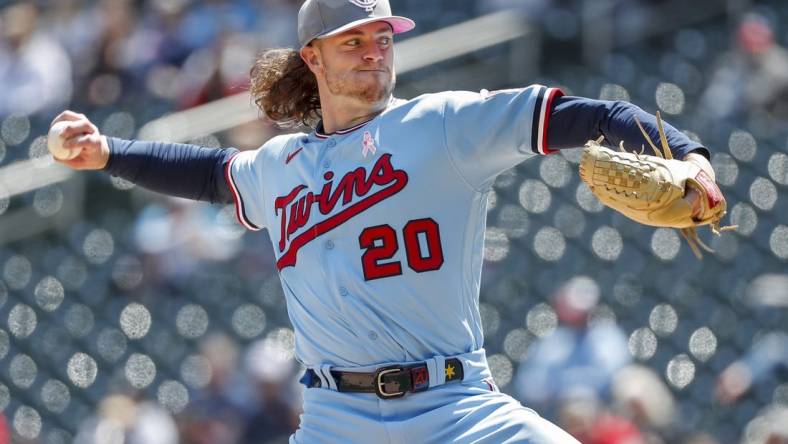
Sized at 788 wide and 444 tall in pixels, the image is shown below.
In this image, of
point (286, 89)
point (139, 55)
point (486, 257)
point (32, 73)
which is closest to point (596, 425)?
point (486, 257)

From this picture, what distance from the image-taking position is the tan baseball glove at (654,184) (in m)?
2.59

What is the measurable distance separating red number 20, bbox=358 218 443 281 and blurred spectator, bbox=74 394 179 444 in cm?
338

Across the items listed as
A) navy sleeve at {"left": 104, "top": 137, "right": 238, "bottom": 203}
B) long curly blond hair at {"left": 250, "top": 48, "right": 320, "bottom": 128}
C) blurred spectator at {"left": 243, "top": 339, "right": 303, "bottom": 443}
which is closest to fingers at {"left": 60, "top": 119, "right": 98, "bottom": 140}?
navy sleeve at {"left": 104, "top": 137, "right": 238, "bottom": 203}

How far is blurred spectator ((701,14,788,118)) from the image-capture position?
6.77 metres

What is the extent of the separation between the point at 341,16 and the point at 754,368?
3.61 meters

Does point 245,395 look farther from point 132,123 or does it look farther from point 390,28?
point 390,28

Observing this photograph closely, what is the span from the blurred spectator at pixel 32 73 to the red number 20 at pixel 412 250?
4609 mm

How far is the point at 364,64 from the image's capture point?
3191 millimetres

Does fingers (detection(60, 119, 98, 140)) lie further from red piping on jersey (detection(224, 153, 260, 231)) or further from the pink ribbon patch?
the pink ribbon patch

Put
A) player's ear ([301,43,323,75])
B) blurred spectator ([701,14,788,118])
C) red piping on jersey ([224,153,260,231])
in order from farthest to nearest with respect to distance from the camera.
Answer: blurred spectator ([701,14,788,118])
red piping on jersey ([224,153,260,231])
player's ear ([301,43,323,75])

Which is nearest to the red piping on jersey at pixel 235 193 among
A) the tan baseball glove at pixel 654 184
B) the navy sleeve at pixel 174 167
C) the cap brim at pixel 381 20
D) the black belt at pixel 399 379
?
the navy sleeve at pixel 174 167

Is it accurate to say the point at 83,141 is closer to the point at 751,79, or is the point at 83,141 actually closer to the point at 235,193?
the point at 235,193

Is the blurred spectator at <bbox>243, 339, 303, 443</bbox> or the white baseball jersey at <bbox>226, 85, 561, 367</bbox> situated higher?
the white baseball jersey at <bbox>226, 85, 561, 367</bbox>

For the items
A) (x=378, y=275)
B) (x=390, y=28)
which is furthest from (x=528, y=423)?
(x=390, y=28)
